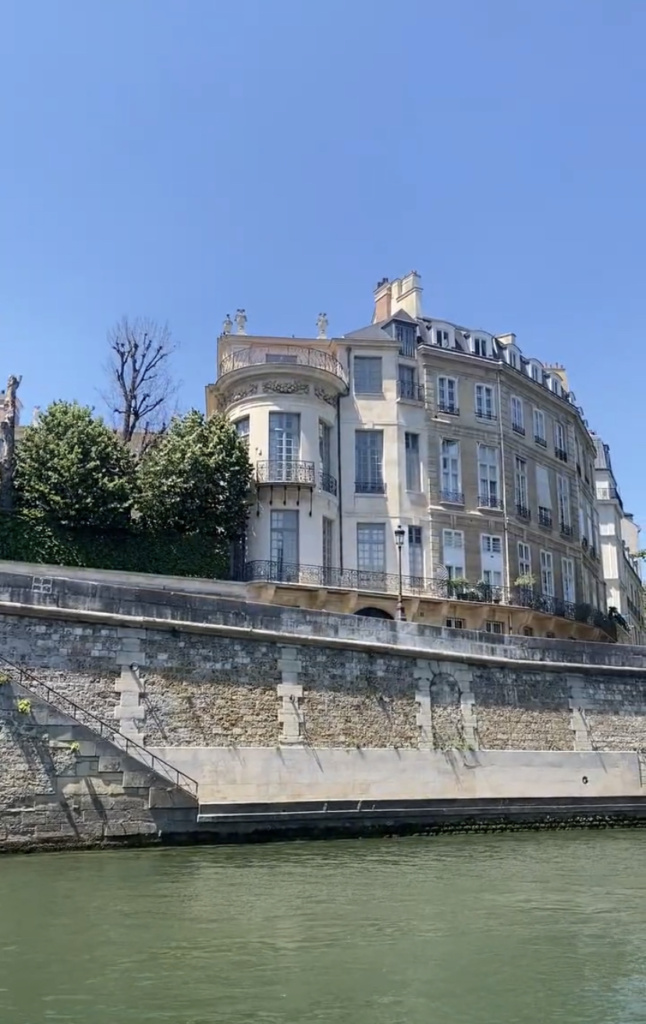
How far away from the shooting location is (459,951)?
10.9 metres

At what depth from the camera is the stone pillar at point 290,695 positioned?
65.9 feet

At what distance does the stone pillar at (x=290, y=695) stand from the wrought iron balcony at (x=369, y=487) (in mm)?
11062

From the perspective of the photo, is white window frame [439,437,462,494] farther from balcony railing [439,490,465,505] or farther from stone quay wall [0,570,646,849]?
stone quay wall [0,570,646,849]

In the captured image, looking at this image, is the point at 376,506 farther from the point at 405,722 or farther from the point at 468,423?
the point at 405,722

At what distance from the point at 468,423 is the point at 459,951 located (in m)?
24.1

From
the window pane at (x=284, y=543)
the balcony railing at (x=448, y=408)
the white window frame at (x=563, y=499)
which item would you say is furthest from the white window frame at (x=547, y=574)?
the window pane at (x=284, y=543)

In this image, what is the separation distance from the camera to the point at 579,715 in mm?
24594

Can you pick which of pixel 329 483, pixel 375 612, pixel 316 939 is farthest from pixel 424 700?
pixel 316 939

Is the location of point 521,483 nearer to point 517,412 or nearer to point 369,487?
point 517,412

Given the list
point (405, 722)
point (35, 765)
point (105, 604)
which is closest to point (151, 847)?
point (35, 765)

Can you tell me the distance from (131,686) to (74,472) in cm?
938

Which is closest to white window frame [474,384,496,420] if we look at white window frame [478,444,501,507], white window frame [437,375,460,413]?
white window frame [437,375,460,413]

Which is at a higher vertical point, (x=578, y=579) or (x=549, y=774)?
(x=578, y=579)

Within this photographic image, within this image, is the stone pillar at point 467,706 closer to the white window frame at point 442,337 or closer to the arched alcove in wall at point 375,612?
the arched alcove in wall at point 375,612
